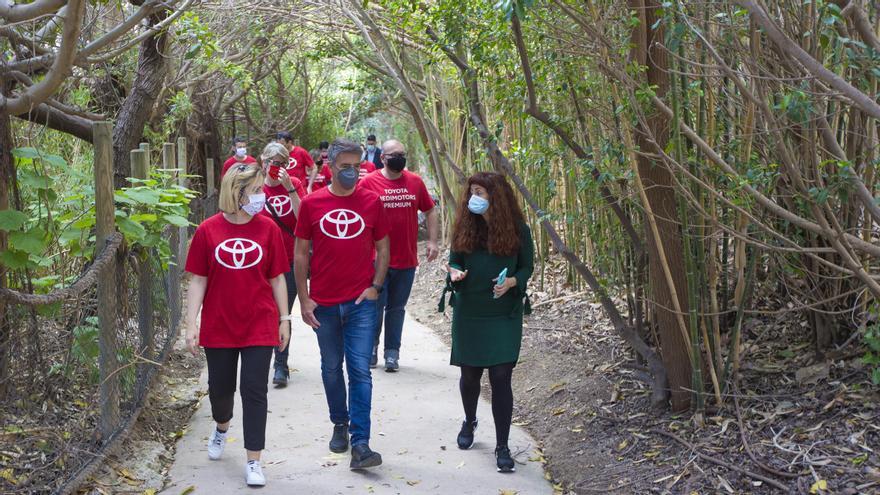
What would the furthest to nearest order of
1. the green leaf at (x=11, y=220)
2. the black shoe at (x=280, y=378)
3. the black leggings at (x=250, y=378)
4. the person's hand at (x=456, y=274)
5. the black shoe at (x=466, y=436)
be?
the black shoe at (x=280, y=378), the black shoe at (x=466, y=436), the person's hand at (x=456, y=274), the black leggings at (x=250, y=378), the green leaf at (x=11, y=220)

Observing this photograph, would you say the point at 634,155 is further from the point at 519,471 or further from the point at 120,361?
the point at 120,361

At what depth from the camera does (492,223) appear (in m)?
5.66

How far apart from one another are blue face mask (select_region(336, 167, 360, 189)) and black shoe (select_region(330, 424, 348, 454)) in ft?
4.89

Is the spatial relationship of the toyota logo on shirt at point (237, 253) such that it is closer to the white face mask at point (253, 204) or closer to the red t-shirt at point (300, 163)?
the white face mask at point (253, 204)

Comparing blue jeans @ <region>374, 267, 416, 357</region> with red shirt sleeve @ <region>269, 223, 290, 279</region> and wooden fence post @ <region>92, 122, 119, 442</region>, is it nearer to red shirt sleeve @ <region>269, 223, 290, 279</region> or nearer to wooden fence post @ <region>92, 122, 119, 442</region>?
red shirt sleeve @ <region>269, 223, 290, 279</region>

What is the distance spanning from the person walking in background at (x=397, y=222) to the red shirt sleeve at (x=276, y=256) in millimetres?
2476

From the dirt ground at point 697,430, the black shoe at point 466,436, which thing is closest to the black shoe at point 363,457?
the black shoe at point 466,436

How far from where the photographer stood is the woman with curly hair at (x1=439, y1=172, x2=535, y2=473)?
564cm

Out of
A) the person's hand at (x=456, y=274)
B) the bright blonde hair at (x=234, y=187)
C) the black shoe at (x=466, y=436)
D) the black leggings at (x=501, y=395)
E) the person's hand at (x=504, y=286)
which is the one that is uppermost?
the bright blonde hair at (x=234, y=187)

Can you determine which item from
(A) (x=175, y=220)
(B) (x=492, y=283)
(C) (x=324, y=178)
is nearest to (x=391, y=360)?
(A) (x=175, y=220)

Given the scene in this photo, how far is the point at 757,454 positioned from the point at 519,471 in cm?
141

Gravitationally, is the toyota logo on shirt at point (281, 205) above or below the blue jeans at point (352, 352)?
above

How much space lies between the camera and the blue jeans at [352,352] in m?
5.69

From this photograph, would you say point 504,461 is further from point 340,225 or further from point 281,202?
point 281,202
